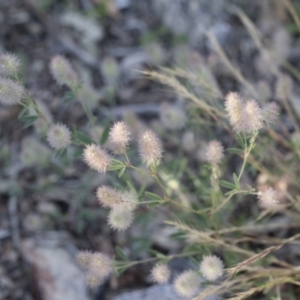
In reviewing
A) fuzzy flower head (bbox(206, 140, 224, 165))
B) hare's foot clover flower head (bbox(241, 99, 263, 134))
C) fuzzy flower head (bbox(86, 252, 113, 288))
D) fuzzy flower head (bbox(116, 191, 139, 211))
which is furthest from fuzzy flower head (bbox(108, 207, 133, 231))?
hare's foot clover flower head (bbox(241, 99, 263, 134))

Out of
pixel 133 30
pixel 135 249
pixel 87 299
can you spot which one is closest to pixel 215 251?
pixel 135 249

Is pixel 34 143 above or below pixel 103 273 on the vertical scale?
below

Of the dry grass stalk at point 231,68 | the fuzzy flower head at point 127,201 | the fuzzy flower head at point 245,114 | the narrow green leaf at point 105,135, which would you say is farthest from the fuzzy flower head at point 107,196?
the dry grass stalk at point 231,68

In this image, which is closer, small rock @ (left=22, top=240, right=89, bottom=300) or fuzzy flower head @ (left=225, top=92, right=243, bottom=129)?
fuzzy flower head @ (left=225, top=92, right=243, bottom=129)

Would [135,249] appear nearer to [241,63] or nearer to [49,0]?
[241,63]

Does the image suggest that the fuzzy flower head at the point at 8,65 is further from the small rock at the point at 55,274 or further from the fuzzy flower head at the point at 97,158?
the small rock at the point at 55,274

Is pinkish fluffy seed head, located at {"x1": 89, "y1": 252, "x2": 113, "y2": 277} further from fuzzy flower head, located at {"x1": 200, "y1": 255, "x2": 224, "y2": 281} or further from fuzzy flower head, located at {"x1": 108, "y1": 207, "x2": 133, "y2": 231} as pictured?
fuzzy flower head, located at {"x1": 200, "y1": 255, "x2": 224, "y2": 281}
